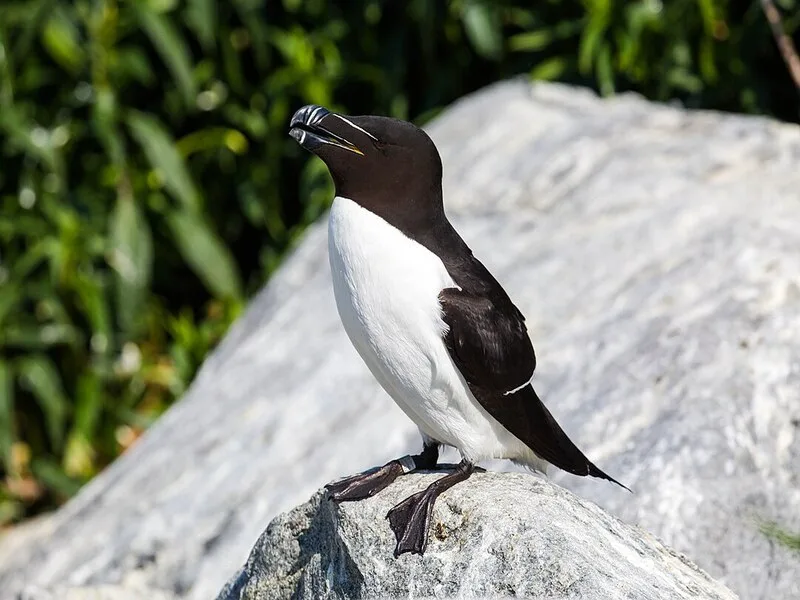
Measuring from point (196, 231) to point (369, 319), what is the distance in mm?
4312

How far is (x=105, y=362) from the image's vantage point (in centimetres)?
725

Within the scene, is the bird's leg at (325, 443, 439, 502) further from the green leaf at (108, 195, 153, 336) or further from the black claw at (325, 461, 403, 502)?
the green leaf at (108, 195, 153, 336)

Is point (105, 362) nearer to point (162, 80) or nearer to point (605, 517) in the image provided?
point (162, 80)

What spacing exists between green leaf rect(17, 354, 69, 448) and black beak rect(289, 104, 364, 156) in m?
4.07

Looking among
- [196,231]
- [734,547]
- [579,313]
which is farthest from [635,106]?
[734,547]

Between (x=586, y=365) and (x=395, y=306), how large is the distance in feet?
5.95

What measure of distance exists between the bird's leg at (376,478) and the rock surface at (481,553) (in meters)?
0.04

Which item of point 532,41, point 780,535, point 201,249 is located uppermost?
point 780,535

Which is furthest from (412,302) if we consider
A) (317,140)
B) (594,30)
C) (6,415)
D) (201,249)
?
(201,249)

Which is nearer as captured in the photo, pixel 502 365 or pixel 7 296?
pixel 502 365

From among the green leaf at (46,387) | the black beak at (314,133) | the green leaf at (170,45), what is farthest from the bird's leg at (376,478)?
the green leaf at (170,45)

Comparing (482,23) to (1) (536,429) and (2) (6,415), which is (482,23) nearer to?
(2) (6,415)

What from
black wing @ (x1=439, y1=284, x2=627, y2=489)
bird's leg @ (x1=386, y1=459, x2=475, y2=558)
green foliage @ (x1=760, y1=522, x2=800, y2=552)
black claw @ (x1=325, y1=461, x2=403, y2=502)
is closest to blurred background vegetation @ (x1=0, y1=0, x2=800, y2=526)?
black wing @ (x1=439, y1=284, x2=627, y2=489)

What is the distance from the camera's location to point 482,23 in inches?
284
